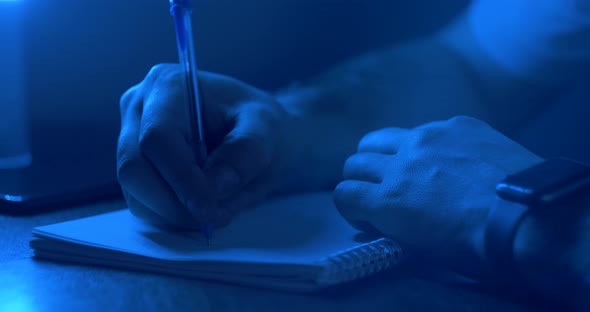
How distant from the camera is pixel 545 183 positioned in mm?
455

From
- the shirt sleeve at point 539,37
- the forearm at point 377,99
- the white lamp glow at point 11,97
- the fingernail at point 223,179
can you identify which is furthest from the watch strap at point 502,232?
the white lamp glow at point 11,97

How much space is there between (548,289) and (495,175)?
111 mm

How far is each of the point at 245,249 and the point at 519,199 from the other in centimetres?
24

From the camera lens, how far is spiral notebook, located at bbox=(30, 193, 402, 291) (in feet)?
1.55

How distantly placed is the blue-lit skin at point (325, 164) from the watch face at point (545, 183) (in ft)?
0.13

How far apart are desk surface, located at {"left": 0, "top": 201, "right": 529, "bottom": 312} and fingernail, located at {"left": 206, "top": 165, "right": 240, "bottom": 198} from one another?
0.12 m

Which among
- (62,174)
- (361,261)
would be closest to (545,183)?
(361,261)

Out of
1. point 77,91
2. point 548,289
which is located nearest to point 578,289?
point 548,289

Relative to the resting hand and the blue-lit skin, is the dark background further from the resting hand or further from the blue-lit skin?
the resting hand

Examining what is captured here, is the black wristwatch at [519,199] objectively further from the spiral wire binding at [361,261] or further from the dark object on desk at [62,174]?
the dark object on desk at [62,174]

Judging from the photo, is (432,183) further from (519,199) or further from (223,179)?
(223,179)

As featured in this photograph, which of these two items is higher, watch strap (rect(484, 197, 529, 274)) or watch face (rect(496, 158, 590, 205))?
watch face (rect(496, 158, 590, 205))

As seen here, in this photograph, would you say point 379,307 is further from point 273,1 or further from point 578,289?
point 273,1

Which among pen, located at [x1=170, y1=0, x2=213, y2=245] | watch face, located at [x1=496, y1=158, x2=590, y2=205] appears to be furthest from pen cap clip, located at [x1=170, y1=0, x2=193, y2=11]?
watch face, located at [x1=496, y1=158, x2=590, y2=205]
